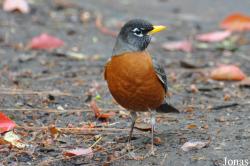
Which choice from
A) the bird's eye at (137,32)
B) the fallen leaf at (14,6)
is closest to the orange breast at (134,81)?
the bird's eye at (137,32)

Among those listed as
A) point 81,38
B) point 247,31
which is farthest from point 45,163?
point 247,31

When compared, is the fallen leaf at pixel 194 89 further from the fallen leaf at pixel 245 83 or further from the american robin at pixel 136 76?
the american robin at pixel 136 76

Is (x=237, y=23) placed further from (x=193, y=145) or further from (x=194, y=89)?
(x=193, y=145)

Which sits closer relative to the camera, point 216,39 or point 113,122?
point 113,122

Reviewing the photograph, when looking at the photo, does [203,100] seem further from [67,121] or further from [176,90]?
[67,121]

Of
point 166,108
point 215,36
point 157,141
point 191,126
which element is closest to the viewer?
point 157,141

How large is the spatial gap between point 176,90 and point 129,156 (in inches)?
→ 96.4

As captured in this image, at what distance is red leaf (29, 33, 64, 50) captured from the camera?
30.4ft

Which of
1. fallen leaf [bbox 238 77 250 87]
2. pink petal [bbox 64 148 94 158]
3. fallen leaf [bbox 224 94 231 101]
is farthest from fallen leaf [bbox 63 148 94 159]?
fallen leaf [bbox 238 77 250 87]

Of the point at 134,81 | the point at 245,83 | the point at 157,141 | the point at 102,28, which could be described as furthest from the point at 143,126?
the point at 102,28

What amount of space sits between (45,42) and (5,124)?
3.62 meters

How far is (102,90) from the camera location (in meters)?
7.68

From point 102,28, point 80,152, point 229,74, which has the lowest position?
point 80,152

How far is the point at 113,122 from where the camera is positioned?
6.50m
